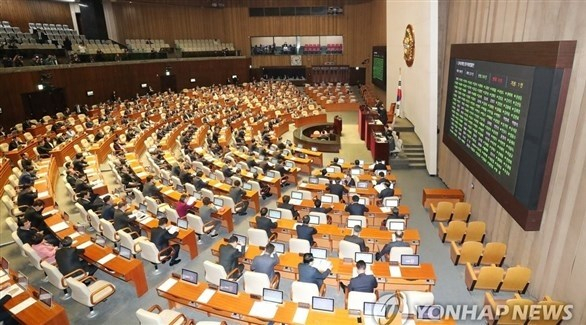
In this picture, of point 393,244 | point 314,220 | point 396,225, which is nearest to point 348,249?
point 393,244

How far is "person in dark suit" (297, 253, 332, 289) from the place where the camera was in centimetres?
725

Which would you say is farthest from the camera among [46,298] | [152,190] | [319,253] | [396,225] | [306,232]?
[152,190]

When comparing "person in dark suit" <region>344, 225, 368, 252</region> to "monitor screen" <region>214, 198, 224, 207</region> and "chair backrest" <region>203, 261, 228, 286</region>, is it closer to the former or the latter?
"chair backrest" <region>203, 261, 228, 286</region>

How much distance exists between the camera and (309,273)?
725cm

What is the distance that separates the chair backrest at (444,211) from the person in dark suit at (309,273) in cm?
506

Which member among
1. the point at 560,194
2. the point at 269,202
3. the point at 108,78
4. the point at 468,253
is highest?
the point at 108,78

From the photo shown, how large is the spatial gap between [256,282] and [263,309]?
0.76 metres

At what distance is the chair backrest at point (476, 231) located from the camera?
9.35 meters

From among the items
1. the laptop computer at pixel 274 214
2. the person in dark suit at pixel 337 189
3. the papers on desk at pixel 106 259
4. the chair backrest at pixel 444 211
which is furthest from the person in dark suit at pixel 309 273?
the chair backrest at pixel 444 211

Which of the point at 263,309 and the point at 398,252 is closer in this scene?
the point at 263,309

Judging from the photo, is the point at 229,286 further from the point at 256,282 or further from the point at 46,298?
the point at 46,298

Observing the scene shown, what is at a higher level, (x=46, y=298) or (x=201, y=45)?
(x=201, y=45)

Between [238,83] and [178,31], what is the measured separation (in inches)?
321

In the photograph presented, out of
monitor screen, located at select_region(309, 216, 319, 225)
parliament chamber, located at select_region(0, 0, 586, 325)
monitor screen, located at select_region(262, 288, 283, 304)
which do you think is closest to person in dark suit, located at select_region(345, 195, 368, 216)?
parliament chamber, located at select_region(0, 0, 586, 325)
